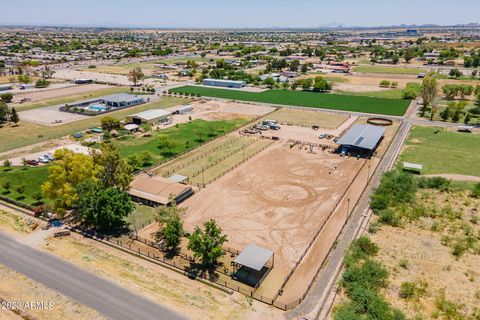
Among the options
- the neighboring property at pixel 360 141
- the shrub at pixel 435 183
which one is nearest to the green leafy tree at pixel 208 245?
the shrub at pixel 435 183

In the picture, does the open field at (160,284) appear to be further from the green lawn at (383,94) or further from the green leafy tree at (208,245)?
the green lawn at (383,94)

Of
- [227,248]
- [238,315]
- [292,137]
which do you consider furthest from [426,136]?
[238,315]

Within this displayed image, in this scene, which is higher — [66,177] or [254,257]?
[66,177]

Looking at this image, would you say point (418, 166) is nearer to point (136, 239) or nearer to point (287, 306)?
point (287, 306)

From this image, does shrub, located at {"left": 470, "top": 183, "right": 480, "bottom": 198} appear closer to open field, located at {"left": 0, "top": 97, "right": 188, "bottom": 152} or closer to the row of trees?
the row of trees

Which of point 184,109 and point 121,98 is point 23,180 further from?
point 121,98

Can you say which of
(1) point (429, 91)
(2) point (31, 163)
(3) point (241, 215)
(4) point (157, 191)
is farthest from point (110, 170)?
(1) point (429, 91)

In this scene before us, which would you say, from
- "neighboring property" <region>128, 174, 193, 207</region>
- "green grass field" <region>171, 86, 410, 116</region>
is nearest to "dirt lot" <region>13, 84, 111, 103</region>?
"green grass field" <region>171, 86, 410, 116</region>
